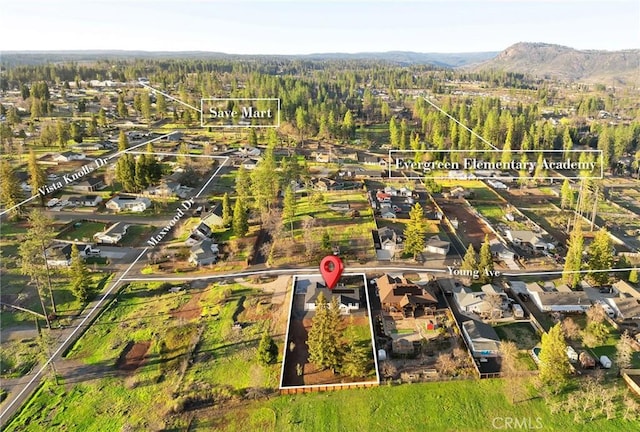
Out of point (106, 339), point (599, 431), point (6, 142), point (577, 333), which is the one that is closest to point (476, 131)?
point (577, 333)

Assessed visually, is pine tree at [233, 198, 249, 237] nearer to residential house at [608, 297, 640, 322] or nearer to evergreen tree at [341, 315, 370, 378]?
evergreen tree at [341, 315, 370, 378]

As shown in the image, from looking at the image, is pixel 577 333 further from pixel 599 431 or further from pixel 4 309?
pixel 4 309

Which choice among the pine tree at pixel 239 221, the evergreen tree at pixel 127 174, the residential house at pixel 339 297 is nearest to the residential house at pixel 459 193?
the residential house at pixel 339 297

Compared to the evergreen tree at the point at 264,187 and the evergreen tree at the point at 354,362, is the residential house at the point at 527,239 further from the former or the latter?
the evergreen tree at the point at 264,187

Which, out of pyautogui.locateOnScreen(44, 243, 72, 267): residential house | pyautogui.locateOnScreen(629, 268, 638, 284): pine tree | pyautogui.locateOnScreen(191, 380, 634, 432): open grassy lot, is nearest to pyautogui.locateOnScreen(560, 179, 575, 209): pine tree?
pyautogui.locateOnScreen(629, 268, 638, 284): pine tree

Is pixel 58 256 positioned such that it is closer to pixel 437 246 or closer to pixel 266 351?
pixel 266 351

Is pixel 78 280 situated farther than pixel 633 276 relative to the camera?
No

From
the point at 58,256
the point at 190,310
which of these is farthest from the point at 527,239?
the point at 58,256
